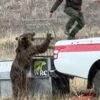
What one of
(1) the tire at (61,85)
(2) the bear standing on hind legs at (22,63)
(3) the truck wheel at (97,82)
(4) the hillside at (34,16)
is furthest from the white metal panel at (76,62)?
(4) the hillside at (34,16)

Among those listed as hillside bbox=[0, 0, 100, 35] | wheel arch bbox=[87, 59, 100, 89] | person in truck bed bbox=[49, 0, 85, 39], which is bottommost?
hillside bbox=[0, 0, 100, 35]

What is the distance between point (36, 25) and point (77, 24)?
17.3 meters

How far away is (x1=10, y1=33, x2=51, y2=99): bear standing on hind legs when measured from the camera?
12.9m

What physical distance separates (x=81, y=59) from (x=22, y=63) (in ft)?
5.53

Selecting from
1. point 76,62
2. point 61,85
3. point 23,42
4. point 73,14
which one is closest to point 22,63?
point 23,42

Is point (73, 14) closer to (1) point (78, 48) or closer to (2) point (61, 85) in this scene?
(2) point (61, 85)

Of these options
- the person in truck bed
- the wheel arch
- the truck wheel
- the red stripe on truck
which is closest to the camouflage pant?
the person in truck bed

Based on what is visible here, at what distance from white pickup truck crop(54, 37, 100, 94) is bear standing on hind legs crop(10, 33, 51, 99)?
641mm

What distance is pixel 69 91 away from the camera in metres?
13.4

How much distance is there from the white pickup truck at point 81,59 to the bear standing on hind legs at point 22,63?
64 cm

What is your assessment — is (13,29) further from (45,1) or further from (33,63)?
(33,63)

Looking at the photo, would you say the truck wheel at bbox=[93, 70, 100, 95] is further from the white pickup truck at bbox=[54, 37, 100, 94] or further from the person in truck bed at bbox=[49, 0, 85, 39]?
the person in truck bed at bbox=[49, 0, 85, 39]

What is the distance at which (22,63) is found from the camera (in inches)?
510

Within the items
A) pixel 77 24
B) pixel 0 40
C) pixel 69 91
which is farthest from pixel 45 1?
pixel 69 91
